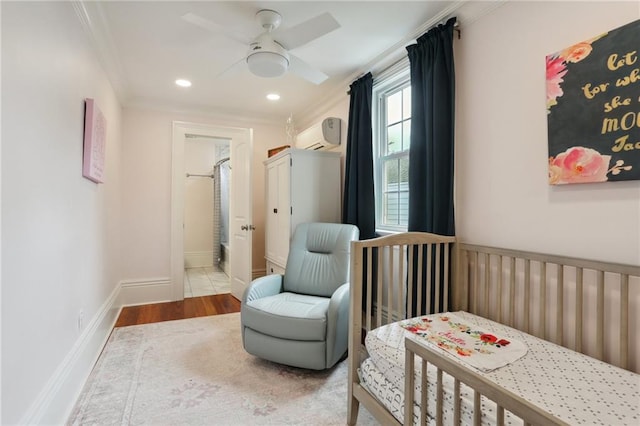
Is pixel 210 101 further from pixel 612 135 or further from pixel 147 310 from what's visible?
pixel 612 135

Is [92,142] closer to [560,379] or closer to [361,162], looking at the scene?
[361,162]

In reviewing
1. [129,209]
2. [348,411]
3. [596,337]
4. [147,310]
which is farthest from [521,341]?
[129,209]

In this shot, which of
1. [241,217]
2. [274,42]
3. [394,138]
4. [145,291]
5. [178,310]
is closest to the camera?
[274,42]

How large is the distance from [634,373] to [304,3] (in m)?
2.36

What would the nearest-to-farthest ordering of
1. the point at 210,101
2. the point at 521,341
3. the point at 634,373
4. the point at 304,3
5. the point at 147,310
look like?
1. the point at 634,373
2. the point at 521,341
3. the point at 304,3
4. the point at 147,310
5. the point at 210,101

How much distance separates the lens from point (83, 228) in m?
2.04

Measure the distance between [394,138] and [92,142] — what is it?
7.43 feet

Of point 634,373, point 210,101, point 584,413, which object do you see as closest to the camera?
point 584,413

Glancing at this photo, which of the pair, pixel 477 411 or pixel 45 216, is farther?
pixel 45 216

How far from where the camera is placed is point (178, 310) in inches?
134

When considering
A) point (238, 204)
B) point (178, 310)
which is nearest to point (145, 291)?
point (178, 310)

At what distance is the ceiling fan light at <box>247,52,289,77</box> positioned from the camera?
2010 millimetres

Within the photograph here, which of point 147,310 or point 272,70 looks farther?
point 147,310

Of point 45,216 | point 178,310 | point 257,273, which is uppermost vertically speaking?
point 45,216
